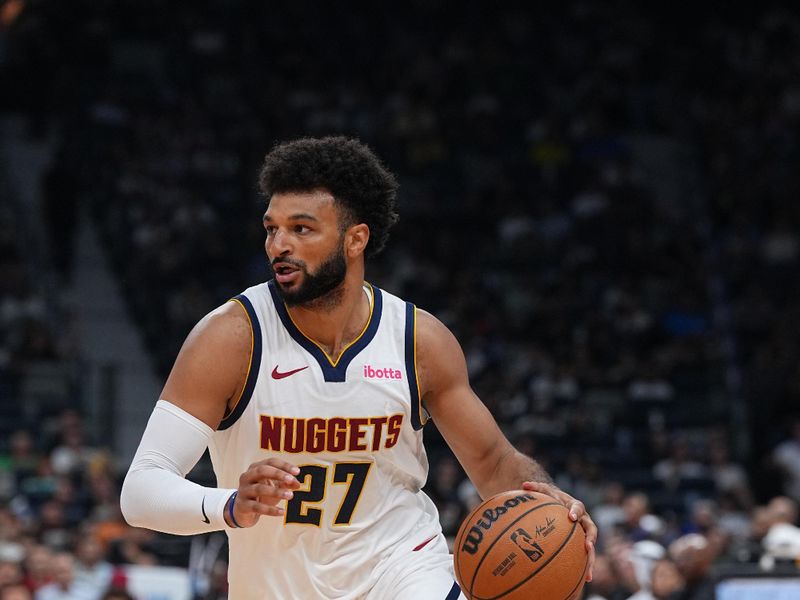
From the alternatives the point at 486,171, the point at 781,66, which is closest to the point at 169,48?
the point at 486,171

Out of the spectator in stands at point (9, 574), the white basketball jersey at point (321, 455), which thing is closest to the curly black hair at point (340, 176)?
the white basketball jersey at point (321, 455)

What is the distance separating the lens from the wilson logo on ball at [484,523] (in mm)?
4566

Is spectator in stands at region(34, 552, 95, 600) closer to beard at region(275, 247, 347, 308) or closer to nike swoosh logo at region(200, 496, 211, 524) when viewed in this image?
beard at region(275, 247, 347, 308)

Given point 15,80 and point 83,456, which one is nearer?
point 83,456

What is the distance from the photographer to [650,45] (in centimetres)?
2159

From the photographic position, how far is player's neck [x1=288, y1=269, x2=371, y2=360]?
4.92 meters

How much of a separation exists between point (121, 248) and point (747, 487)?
8628mm

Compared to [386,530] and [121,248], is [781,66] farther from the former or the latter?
[386,530]

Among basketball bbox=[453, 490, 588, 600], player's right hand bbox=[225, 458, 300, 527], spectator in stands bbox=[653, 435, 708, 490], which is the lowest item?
spectator in stands bbox=[653, 435, 708, 490]

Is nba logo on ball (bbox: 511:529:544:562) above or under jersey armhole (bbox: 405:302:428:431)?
under

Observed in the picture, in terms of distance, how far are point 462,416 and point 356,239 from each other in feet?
2.47

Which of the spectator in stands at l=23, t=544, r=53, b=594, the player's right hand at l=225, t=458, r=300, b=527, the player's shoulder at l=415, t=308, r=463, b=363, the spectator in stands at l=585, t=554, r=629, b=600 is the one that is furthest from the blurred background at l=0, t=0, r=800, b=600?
the player's right hand at l=225, t=458, r=300, b=527

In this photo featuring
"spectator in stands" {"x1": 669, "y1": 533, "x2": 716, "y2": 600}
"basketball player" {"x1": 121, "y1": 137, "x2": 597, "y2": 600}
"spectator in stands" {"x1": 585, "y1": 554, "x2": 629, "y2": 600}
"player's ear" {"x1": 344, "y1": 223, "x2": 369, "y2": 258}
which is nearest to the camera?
"basketball player" {"x1": 121, "y1": 137, "x2": 597, "y2": 600}

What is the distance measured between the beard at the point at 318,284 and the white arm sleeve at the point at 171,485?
0.54 m
